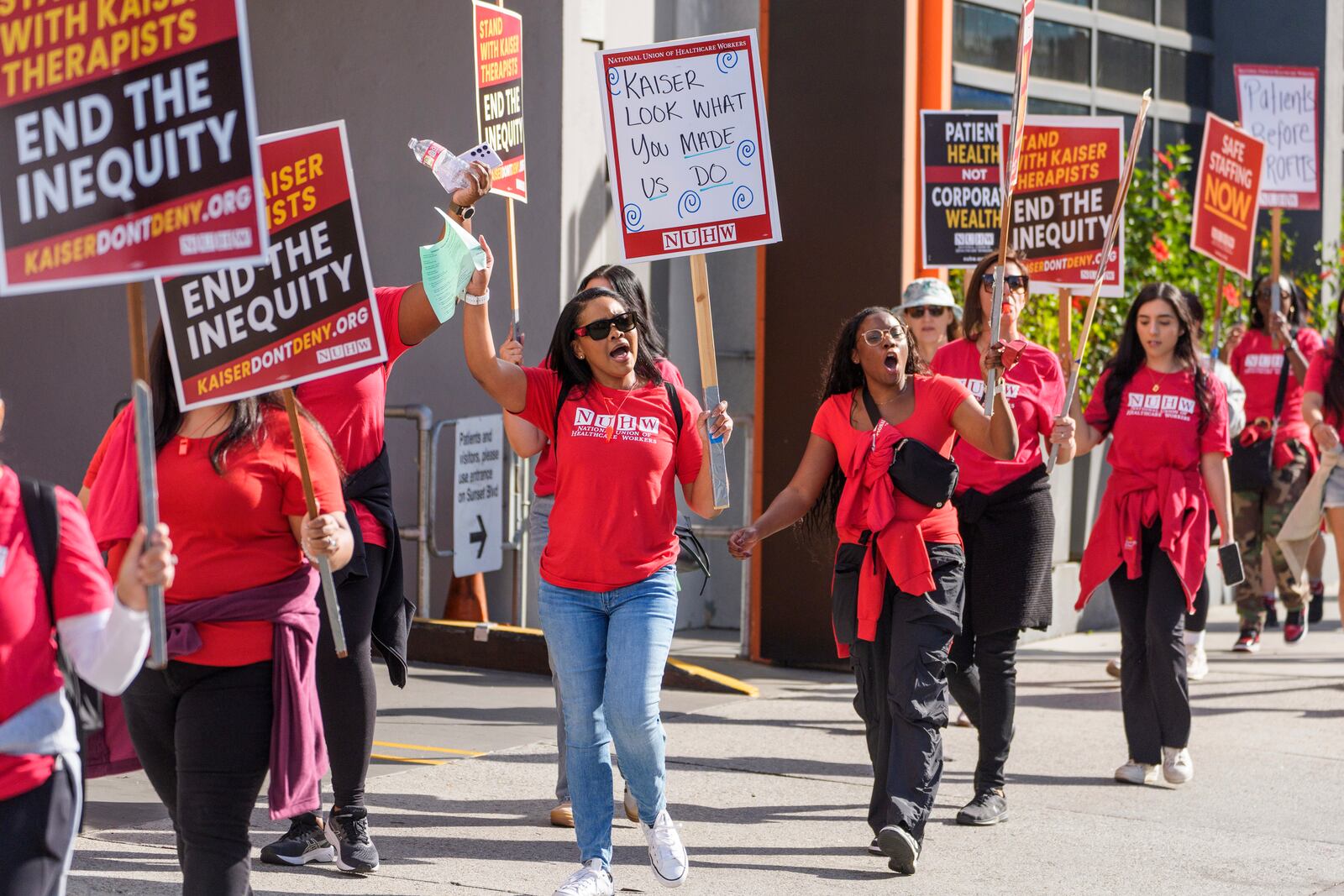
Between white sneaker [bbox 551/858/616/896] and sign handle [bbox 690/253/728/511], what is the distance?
44.5 inches

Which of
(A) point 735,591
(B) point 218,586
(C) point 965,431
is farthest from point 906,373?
(A) point 735,591

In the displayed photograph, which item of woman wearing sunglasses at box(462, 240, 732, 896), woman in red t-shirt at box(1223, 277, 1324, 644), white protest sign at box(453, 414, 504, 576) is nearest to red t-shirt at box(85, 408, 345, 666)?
woman wearing sunglasses at box(462, 240, 732, 896)

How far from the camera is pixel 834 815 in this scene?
6504 mm

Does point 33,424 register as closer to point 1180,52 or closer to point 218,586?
point 218,586

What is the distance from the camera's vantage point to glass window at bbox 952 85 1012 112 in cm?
1241

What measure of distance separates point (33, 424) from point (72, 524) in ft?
29.9

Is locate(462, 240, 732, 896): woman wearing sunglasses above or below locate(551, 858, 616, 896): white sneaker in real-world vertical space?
above

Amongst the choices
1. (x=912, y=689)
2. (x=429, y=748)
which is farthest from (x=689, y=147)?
(x=429, y=748)

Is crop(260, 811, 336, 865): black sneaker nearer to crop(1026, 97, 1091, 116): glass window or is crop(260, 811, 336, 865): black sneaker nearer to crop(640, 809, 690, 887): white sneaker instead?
crop(640, 809, 690, 887): white sneaker

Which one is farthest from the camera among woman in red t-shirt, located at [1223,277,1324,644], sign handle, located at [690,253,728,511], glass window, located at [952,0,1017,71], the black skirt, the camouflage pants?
glass window, located at [952,0,1017,71]

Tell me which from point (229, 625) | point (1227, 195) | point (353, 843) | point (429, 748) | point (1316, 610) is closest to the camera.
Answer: point (229, 625)

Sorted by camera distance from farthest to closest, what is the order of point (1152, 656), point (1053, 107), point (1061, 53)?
point (1061, 53), point (1053, 107), point (1152, 656)

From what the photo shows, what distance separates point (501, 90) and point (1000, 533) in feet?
9.22

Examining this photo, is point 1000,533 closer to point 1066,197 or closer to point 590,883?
point 590,883
